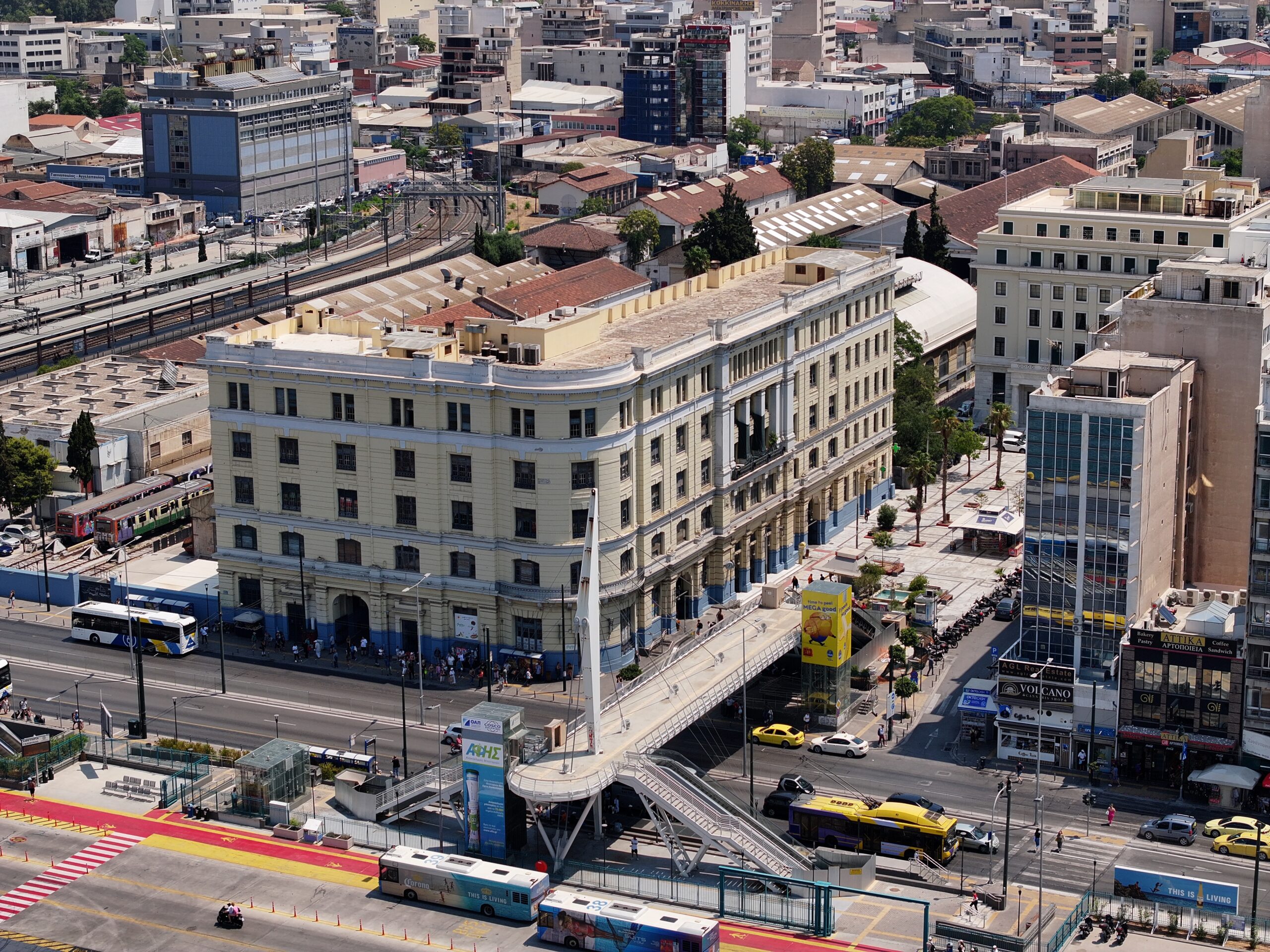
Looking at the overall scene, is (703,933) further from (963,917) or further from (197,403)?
(197,403)

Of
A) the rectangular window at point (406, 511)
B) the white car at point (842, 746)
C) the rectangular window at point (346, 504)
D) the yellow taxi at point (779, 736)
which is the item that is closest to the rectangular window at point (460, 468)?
the rectangular window at point (406, 511)

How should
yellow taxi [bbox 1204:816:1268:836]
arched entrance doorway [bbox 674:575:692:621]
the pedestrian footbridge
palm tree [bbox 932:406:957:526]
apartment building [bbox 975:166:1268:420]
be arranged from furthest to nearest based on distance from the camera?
apartment building [bbox 975:166:1268:420] → palm tree [bbox 932:406:957:526] → arched entrance doorway [bbox 674:575:692:621] → yellow taxi [bbox 1204:816:1268:836] → the pedestrian footbridge

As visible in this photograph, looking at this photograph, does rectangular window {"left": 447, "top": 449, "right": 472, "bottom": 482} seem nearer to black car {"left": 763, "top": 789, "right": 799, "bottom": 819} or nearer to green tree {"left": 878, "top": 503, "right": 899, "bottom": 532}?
black car {"left": 763, "top": 789, "right": 799, "bottom": 819}

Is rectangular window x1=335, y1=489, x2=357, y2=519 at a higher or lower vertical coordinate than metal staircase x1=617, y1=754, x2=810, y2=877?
higher

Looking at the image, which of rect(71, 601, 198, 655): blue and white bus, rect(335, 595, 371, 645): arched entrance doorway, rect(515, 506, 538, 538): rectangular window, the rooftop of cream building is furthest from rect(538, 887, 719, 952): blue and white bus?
rect(71, 601, 198, 655): blue and white bus

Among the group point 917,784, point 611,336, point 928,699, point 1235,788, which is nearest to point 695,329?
point 611,336

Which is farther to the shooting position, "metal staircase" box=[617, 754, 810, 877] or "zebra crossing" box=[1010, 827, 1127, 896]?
"zebra crossing" box=[1010, 827, 1127, 896]
